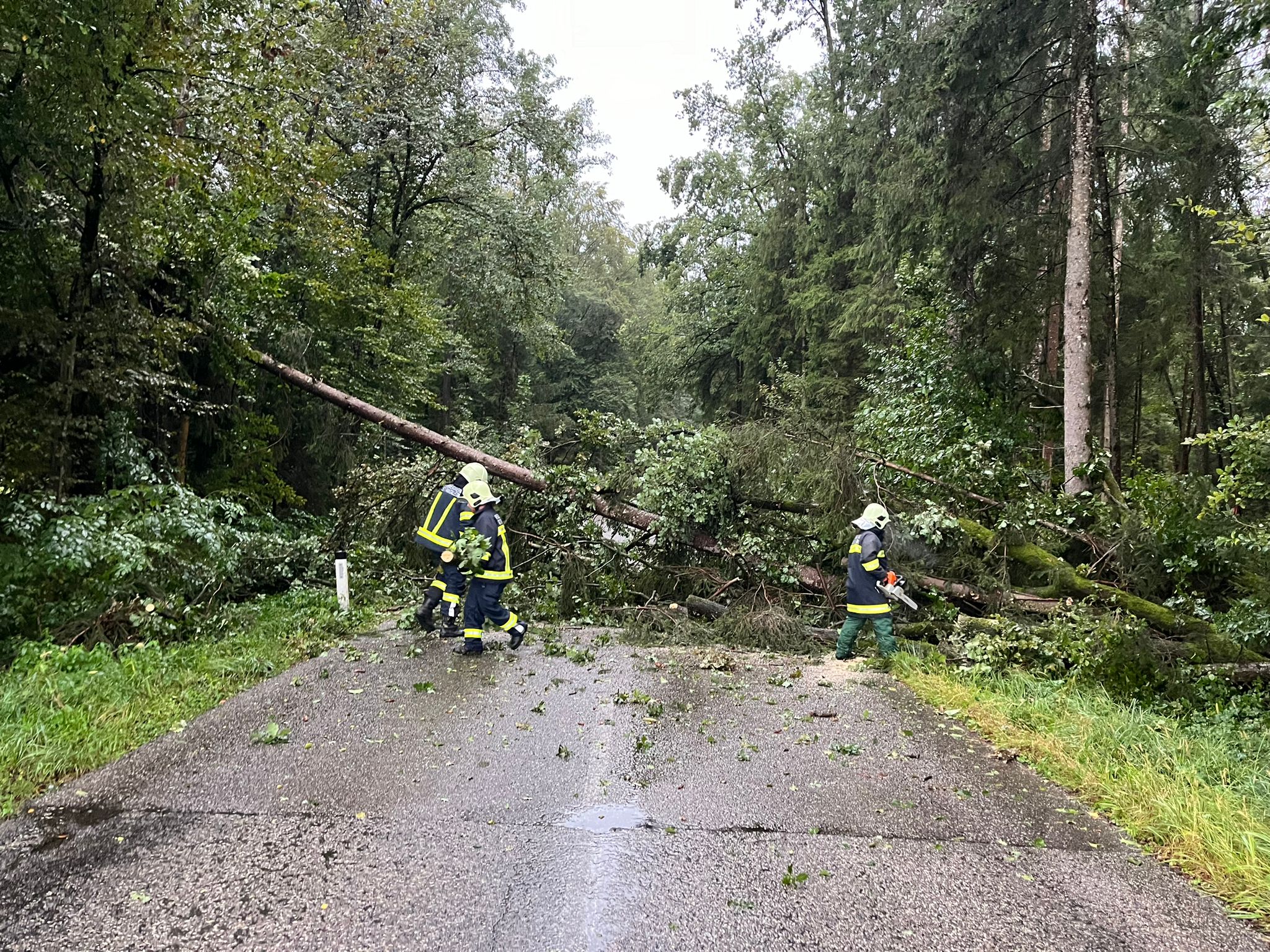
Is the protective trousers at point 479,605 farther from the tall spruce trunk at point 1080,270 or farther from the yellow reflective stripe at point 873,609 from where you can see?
the tall spruce trunk at point 1080,270

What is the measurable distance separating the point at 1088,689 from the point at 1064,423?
17.4ft

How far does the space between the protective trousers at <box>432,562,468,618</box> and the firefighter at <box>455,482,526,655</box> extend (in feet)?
0.81

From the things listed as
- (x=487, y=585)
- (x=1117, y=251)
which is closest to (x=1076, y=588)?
(x=487, y=585)

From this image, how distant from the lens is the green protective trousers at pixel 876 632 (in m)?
6.77

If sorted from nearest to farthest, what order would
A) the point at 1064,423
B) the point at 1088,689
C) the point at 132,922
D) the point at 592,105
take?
1. the point at 132,922
2. the point at 1088,689
3. the point at 1064,423
4. the point at 592,105

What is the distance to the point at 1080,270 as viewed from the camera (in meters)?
9.62

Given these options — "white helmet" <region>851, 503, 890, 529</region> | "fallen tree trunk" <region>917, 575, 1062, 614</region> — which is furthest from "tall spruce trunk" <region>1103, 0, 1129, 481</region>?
"white helmet" <region>851, 503, 890, 529</region>

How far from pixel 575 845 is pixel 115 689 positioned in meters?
3.75

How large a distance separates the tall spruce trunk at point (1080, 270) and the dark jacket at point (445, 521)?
7.60 m

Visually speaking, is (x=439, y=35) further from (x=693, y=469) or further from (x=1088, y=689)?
(x=1088, y=689)

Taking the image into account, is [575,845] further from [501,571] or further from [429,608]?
[429,608]

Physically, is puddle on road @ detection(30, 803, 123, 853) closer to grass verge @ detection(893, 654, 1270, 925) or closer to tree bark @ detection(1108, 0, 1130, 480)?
grass verge @ detection(893, 654, 1270, 925)

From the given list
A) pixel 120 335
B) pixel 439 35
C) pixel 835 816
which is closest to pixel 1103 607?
pixel 835 816

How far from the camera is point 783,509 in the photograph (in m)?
8.60
